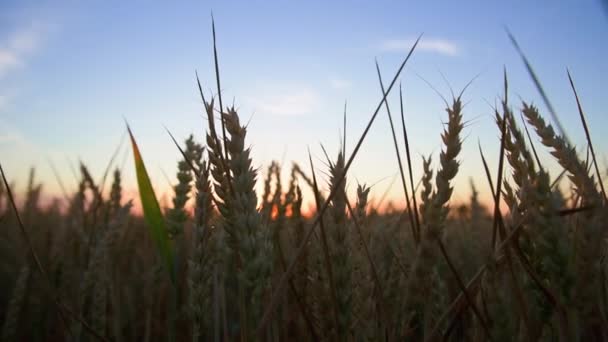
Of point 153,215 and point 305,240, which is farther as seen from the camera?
point 153,215

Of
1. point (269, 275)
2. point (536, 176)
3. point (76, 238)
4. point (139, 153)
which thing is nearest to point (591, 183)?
point (536, 176)

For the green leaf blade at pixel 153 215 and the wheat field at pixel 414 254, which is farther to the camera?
the green leaf blade at pixel 153 215

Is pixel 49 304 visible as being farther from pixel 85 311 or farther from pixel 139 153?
pixel 139 153

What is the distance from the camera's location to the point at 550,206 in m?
0.72

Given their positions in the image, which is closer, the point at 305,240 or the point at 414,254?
the point at 305,240

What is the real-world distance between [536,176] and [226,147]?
56cm

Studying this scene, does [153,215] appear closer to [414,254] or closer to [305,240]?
[305,240]

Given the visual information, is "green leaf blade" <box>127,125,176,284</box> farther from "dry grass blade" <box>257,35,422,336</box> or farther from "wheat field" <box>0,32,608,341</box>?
"dry grass blade" <box>257,35,422,336</box>

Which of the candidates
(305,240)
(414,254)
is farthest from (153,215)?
(414,254)

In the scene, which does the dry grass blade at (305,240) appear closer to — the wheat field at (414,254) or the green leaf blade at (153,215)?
the wheat field at (414,254)

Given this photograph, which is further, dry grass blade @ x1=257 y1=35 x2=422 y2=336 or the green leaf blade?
the green leaf blade

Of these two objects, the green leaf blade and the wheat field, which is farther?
the green leaf blade

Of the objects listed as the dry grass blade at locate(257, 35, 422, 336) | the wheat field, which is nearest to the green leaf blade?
the wheat field

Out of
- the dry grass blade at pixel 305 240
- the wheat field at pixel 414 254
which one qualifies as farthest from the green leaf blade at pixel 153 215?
the dry grass blade at pixel 305 240
